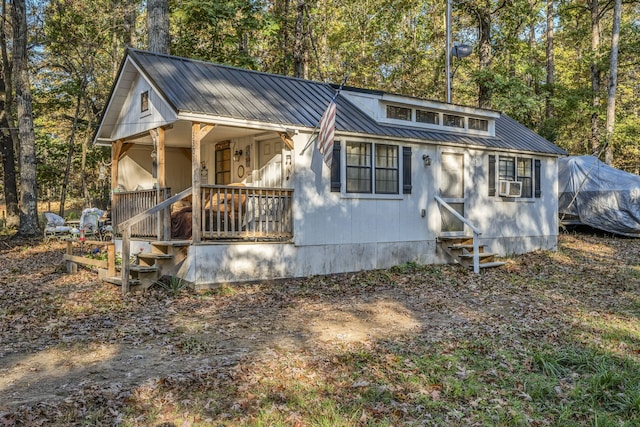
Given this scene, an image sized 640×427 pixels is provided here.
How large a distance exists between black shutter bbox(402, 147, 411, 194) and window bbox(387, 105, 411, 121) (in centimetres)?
92

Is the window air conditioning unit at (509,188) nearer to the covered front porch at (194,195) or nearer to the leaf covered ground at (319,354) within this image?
the leaf covered ground at (319,354)

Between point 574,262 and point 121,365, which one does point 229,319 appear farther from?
point 574,262

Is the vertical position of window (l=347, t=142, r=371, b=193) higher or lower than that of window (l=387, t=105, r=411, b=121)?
lower

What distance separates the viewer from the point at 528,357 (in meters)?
6.29

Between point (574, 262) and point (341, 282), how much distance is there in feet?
23.6

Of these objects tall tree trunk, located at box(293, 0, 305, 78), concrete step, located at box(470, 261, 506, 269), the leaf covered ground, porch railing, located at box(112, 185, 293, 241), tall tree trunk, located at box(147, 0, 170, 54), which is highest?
tall tree trunk, located at box(293, 0, 305, 78)

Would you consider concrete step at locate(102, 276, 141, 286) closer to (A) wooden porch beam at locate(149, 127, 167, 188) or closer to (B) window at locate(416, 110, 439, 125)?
(A) wooden porch beam at locate(149, 127, 167, 188)

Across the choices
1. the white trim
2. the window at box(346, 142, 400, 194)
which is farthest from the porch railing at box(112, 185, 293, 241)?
the window at box(346, 142, 400, 194)

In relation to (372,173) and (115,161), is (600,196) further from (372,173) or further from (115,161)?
(115,161)

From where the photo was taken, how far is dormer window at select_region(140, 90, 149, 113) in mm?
11156

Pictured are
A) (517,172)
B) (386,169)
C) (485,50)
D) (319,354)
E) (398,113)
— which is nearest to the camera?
(319,354)

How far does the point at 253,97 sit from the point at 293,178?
1.87 meters

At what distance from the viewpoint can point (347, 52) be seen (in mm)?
27703

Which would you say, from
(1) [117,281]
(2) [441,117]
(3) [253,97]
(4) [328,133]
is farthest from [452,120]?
(1) [117,281]
